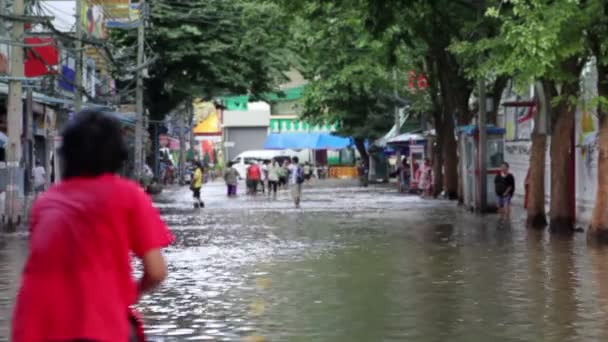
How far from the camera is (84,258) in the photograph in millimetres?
5324

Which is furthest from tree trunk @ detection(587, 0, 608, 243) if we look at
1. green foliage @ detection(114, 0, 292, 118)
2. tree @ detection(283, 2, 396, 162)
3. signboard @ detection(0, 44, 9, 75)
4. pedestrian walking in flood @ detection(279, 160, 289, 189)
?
pedestrian walking in flood @ detection(279, 160, 289, 189)

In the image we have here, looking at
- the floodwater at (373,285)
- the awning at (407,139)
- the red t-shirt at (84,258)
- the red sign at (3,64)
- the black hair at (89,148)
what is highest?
the red sign at (3,64)

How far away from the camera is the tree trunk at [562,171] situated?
25891 mm

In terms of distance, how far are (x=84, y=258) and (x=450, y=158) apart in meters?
39.9

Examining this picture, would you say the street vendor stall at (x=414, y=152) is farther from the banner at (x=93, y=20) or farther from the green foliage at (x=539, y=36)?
the green foliage at (x=539, y=36)

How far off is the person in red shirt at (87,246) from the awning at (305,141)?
95.3m

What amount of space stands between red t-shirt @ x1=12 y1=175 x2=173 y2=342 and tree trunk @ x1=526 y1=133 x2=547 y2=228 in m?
23.4

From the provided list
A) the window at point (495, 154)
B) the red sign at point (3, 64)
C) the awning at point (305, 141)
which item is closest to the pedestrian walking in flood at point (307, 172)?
the awning at point (305, 141)

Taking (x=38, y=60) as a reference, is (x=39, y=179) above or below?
below

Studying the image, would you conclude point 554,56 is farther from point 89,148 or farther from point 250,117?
point 250,117

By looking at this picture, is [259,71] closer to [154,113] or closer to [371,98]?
[154,113]

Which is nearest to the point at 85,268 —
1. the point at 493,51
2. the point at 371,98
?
the point at 493,51

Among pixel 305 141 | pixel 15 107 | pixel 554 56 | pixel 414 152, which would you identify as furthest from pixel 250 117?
pixel 554 56

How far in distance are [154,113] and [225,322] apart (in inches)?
1866
